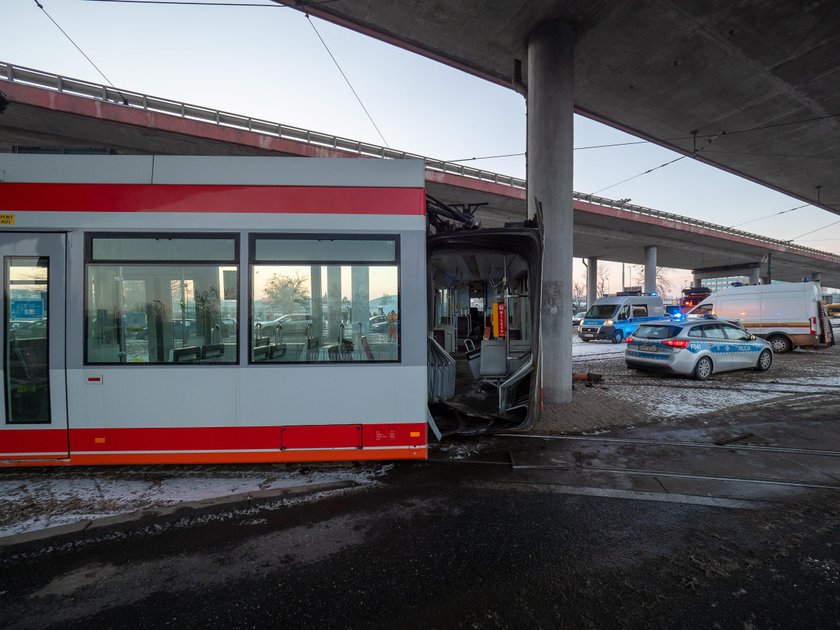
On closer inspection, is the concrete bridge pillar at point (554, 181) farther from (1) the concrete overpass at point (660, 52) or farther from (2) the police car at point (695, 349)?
(2) the police car at point (695, 349)

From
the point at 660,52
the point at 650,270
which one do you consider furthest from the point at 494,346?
the point at 650,270

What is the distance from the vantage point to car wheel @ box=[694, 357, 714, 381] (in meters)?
→ 9.73

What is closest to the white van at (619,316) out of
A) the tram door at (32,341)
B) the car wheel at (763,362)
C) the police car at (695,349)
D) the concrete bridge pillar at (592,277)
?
the car wheel at (763,362)

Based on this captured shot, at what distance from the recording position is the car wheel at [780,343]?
15246 millimetres

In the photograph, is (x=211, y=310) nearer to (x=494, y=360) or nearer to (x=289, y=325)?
→ (x=289, y=325)

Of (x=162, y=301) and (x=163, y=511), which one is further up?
(x=162, y=301)

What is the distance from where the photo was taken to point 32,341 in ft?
13.1

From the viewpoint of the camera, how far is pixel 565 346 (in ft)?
24.6

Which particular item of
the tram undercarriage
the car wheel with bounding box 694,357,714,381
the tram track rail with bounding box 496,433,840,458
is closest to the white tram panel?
the tram undercarriage

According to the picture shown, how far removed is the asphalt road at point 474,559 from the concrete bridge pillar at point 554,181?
329 cm

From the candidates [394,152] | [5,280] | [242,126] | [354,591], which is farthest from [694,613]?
[394,152]

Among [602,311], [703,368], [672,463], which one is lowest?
[672,463]

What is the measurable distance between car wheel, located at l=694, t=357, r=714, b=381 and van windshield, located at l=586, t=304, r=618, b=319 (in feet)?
38.6

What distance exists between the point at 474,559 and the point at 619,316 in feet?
69.6
